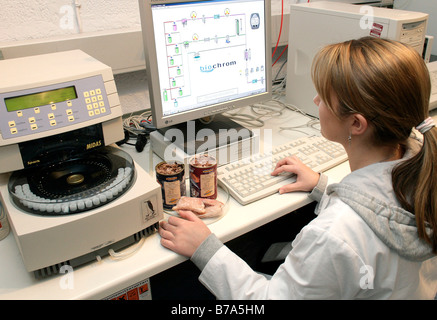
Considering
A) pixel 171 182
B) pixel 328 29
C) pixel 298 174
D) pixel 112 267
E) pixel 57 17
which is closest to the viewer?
pixel 112 267

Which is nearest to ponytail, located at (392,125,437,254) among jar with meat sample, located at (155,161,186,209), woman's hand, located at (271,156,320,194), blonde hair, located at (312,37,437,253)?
blonde hair, located at (312,37,437,253)

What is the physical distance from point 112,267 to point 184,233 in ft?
0.53

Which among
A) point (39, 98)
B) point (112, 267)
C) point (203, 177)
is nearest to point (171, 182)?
point (203, 177)

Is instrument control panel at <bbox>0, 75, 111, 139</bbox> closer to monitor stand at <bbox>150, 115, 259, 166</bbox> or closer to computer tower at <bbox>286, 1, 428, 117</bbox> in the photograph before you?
monitor stand at <bbox>150, 115, 259, 166</bbox>

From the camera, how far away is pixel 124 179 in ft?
2.59

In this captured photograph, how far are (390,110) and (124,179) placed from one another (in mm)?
541

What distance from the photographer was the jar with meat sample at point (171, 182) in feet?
2.84

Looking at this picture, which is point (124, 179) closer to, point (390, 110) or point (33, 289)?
point (33, 289)

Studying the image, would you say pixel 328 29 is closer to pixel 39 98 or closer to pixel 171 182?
pixel 171 182

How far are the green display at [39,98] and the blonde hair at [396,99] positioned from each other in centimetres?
54

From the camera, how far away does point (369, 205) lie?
0.66 metres

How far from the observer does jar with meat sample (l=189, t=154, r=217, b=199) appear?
0.89m

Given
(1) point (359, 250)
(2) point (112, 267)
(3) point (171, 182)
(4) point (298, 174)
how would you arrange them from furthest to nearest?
(4) point (298, 174) → (3) point (171, 182) → (2) point (112, 267) → (1) point (359, 250)
